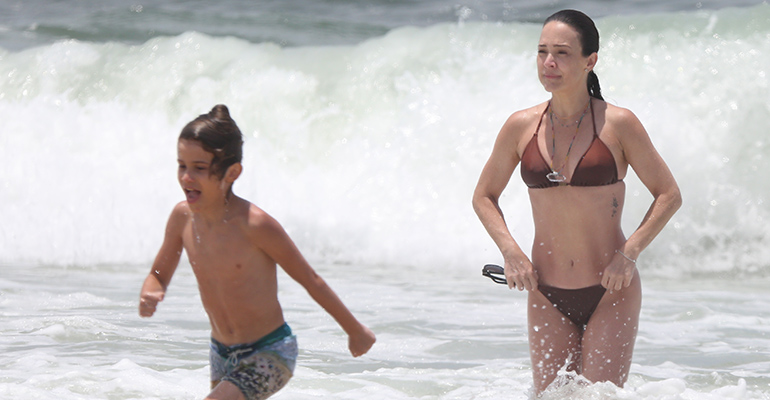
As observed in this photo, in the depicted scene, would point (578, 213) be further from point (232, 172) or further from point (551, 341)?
point (232, 172)

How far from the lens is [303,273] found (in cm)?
Answer: 329

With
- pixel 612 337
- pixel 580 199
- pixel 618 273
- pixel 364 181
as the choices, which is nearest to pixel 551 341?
pixel 612 337

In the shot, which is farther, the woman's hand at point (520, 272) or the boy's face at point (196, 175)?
the woman's hand at point (520, 272)

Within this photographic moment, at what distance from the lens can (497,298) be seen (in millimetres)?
7582

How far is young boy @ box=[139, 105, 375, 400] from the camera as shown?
326 centimetres

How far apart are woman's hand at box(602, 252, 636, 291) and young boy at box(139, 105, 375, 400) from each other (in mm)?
883

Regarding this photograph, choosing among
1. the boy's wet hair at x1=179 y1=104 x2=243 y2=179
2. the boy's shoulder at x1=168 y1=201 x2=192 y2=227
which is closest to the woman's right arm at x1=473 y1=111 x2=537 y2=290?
the boy's wet hair at x1=179 y1=104 x2=243 y2=179

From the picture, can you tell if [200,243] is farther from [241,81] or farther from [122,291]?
[241,81]

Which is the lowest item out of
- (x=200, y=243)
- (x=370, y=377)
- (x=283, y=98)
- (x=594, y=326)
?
(x=370, y=377)

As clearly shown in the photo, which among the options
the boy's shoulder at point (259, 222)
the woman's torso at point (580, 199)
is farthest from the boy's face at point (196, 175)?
the woman's torso at point (580, 199)

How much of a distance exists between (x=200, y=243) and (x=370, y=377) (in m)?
2.10

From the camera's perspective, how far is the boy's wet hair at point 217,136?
3.23 m

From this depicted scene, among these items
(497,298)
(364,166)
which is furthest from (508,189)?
(497,298)

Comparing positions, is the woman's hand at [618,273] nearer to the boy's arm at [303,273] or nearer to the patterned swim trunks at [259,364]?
the boy's arm at [303,273]
